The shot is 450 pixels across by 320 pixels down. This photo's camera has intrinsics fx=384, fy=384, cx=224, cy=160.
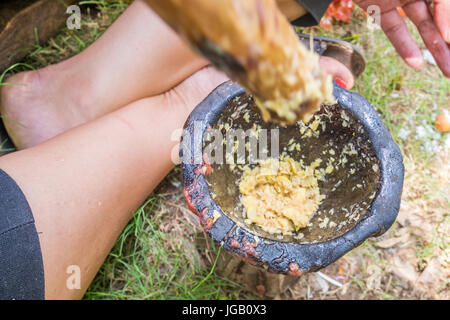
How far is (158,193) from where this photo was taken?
77.6 inches

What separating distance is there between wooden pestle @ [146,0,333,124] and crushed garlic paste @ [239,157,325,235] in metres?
0.55

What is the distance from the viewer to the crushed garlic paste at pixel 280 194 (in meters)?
1.35

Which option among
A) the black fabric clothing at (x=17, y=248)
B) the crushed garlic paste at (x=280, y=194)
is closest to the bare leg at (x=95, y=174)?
the black fabric clothing at (x=17, y=248)

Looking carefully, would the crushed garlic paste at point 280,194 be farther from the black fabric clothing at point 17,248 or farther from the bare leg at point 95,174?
the black fabric clothing at point 17,248

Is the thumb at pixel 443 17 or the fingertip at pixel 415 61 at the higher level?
the thumb at pixel 443 17

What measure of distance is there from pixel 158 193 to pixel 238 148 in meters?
0.72

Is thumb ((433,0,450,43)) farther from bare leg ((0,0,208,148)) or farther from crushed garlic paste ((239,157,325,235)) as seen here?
bare leg ((0,0,208,148))

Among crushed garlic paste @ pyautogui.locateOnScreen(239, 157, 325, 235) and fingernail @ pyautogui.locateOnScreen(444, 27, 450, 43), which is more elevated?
fingernail @ pyautogui.locateOnScreen(444, 27, 450, 43)

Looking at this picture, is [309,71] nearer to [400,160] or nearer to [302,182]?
[400,160]

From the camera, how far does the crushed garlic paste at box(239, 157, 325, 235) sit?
4.44ft

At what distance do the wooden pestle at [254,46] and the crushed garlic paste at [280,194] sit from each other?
0.55 metres

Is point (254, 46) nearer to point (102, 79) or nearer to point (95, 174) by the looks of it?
Result: point (95, 174)

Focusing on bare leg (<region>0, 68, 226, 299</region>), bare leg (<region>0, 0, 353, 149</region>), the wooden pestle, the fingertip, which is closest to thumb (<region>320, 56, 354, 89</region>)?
bare leg (<region>0, 0, 353, 149</region>)
